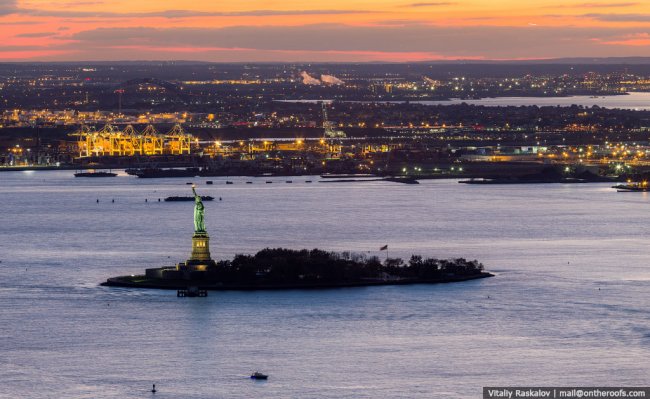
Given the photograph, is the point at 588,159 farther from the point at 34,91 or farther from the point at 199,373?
the point at 34,91

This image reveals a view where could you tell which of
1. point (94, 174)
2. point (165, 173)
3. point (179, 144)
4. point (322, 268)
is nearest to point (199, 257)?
point (322, 268)

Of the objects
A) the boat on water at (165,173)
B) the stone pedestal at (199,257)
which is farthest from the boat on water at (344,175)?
the stone pedestal at (199,257)

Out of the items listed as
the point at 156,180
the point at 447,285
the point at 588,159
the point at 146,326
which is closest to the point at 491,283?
the point at 447,285

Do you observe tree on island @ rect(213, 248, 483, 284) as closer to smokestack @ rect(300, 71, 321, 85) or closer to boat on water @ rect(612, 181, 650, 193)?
boat on water @ rect(612, 181, 650, 193)

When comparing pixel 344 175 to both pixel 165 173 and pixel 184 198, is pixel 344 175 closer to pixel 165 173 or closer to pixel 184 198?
pixel 165 173

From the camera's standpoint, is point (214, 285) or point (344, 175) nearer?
point (214, 285)

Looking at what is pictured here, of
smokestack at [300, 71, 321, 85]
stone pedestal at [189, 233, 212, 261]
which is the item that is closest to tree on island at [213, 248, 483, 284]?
stone pedestal at [189, 233, 212, 261]

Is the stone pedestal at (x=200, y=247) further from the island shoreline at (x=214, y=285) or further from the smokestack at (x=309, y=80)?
the smokestack at (x=309, y=80)
